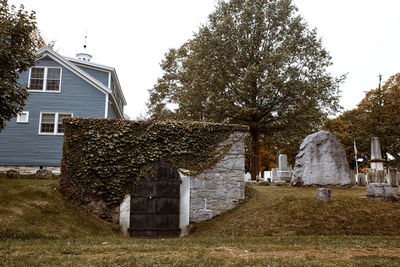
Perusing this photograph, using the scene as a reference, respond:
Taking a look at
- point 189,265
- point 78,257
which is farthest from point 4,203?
point 189,265

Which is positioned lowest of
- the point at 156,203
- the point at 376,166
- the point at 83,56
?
the point at 156,203

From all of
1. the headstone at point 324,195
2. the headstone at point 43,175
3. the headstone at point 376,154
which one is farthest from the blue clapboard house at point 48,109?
the headstone at point 376,154

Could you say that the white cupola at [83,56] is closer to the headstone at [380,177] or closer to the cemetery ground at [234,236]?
the cemetery ground at [234,236]

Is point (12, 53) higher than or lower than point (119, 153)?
higher

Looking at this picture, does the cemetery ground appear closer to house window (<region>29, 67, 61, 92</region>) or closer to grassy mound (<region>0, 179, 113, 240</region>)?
grassy mound (<region>0, 179, 113, 240</region>)

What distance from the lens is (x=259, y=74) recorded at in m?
20.2

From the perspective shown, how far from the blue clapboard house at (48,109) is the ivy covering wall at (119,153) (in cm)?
846

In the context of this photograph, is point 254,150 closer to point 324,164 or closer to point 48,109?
point 324,164

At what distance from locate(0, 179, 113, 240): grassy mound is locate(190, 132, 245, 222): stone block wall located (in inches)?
122

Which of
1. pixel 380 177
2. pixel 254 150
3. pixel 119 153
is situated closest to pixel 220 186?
pixel 119 153

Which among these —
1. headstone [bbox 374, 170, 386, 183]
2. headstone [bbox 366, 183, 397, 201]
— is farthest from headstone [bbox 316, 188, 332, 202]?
headstone [bbox 374, 170, 386, 183]

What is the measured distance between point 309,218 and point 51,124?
15.5 metres

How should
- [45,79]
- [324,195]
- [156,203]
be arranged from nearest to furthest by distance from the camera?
1. [324,195]
2. [156,203]
3. [45,79]

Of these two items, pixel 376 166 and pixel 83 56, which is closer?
pixel 376 166
